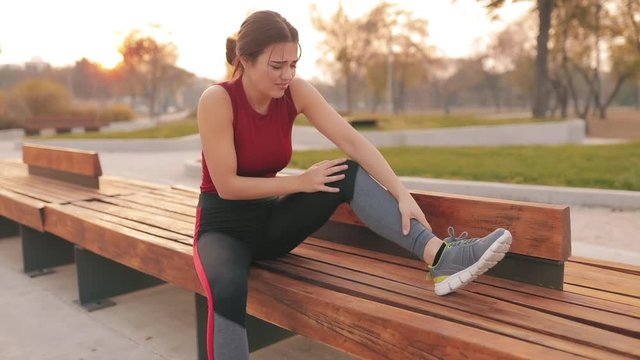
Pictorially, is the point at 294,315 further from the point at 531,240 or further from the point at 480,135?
the point at 480,135

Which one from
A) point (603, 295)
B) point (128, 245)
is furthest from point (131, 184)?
point (603, 295)

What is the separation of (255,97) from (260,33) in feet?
0.94

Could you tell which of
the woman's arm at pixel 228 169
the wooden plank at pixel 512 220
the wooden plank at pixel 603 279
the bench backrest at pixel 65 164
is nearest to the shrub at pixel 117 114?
the bench backrest at pixel 65 164

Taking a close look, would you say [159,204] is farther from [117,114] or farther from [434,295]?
[117,114]

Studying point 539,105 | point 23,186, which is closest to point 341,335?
point 23,186

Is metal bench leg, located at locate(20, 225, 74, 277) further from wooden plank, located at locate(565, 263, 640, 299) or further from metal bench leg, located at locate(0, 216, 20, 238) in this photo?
wooden plank, located at locate(565, 263, 640, 299)

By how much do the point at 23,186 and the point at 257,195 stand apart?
11.6 ft

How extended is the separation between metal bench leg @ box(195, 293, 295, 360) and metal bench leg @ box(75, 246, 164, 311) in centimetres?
113

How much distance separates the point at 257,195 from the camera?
2.26 metres

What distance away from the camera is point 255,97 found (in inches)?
91.1

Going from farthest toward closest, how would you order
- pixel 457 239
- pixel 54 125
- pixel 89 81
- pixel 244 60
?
pixel 89 81 → pixel 54 125 → pixel 244 60 → pixel 457 239

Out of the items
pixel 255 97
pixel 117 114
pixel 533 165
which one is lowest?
pixel 533 165

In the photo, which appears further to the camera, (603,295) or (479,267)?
(603,295)

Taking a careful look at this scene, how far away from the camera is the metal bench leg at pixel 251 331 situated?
8.93ft
